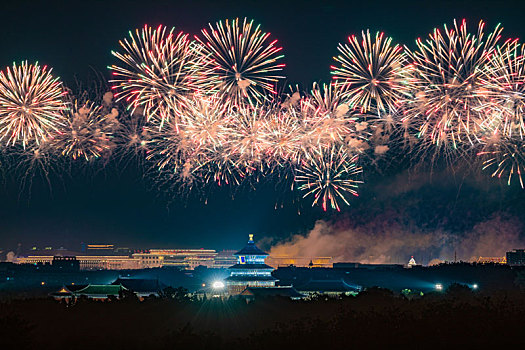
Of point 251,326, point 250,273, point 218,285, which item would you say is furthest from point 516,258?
point 251,326

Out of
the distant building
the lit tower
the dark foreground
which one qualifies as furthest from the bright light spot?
the distant building

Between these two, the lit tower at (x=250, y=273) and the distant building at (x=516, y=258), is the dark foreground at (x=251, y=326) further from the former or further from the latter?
the distant building at (x=516, y=258)

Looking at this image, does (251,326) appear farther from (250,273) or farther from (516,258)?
(516,258)

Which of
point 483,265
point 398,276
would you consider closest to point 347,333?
point 483,265

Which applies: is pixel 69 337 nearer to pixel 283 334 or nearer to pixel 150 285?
pixel 283 334

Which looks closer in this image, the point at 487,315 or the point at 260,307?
the point at 487,315

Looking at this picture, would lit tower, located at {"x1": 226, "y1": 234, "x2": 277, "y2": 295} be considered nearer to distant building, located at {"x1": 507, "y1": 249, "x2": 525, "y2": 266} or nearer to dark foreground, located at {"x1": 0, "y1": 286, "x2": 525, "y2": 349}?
dark foreground, located at {"x1": 0, "y1": 286, "x2": 525, "y2": 349}
